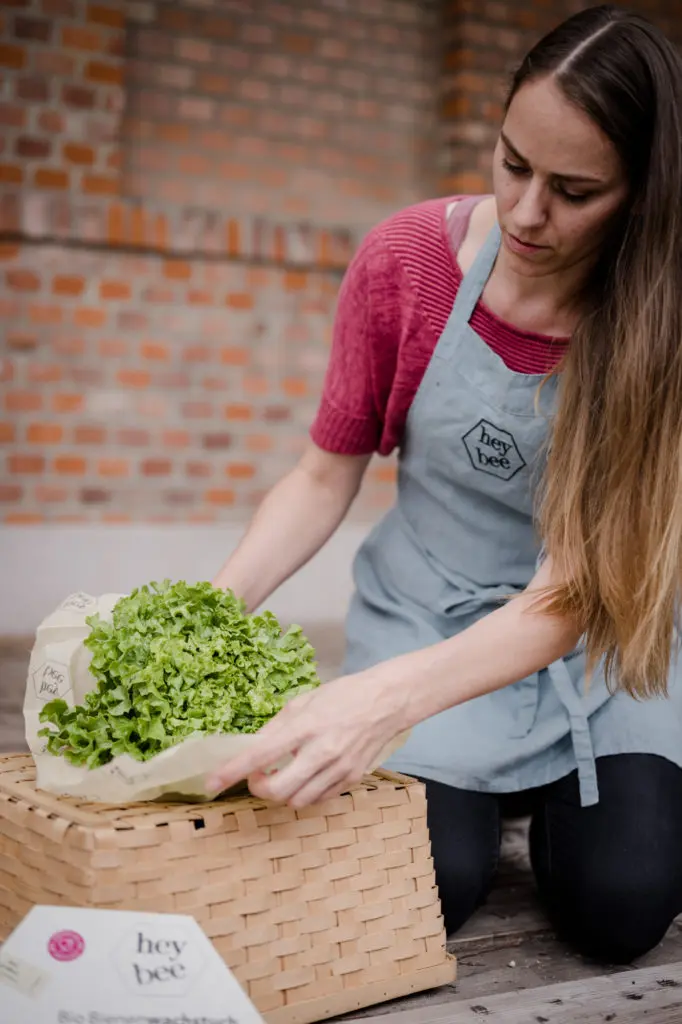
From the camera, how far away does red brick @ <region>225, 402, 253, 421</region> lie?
436 centimetres

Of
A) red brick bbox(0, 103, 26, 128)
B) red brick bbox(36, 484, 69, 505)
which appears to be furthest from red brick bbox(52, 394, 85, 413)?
red brick bbox(0, 103, 26, 128)

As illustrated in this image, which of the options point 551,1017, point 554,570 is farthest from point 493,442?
point 551,1017

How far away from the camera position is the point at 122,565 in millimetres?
4230

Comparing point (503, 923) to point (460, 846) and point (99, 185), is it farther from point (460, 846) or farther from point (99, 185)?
point (99, 185)

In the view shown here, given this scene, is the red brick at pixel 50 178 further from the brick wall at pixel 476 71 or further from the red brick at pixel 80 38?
the brick wall at pixel 476 71

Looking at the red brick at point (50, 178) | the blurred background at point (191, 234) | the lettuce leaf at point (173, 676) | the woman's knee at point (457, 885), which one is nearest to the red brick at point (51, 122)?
the blurred background at point (191, 234)

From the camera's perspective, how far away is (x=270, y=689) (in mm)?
1294

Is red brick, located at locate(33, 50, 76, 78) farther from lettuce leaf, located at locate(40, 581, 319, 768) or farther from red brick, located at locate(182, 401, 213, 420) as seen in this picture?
lettuce leaf, located at locate(40, 581, 319, 768)

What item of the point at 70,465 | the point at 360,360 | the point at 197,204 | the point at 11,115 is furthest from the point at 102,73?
the point at 360,360

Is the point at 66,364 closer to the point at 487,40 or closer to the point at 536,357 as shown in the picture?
the point at 487,40

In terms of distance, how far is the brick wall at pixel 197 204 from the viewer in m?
4.00

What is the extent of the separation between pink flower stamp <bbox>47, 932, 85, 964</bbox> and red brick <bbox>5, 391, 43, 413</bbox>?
3129 millimetres

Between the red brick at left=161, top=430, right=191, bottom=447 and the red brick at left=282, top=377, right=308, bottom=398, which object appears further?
the red brick at left=282, top=377, right=308, bottom=398

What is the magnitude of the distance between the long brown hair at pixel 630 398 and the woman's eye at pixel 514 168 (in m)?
0.10
